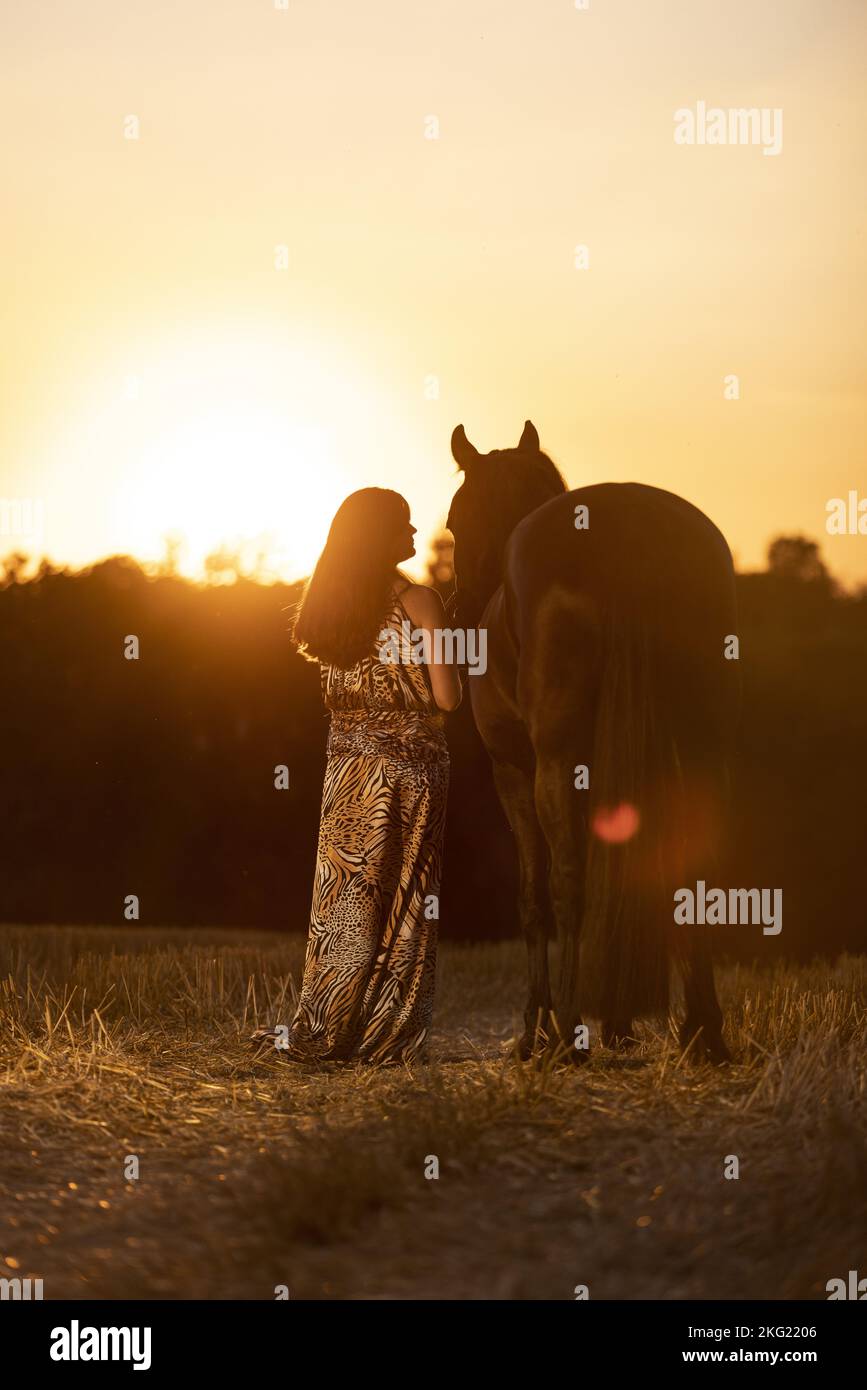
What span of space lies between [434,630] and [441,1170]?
2907 millimetres

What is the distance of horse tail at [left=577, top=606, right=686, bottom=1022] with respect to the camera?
5809 millimetres

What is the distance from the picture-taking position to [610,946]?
19.1ft

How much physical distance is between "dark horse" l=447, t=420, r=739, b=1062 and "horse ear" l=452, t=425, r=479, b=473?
3.94 feet

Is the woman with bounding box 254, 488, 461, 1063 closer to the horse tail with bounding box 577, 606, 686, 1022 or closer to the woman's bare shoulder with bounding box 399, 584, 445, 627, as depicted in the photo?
the woman's bare shoulder with bounding box 399, 584, 445, 627

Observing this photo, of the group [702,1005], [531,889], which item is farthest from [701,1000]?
[531,889]

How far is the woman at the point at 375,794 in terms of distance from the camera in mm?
6848

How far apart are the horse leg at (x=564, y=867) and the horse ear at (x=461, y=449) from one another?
200 centimetres

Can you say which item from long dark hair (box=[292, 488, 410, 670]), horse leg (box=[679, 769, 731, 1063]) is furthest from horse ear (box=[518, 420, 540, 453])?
horse leg (box=[679, 769, 731, 1063])

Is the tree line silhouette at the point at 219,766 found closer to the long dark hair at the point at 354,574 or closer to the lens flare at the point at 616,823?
the long dark hair at the point at 354,574

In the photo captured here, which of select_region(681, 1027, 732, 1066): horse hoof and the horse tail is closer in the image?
the horse tail

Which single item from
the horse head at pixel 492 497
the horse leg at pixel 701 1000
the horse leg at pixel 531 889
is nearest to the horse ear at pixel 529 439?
the horse head at pixel 492 497

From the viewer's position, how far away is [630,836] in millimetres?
5930

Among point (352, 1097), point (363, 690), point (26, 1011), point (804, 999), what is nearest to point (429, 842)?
point (363, 690)

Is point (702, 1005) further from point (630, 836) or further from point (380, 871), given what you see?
point (380, 871)
